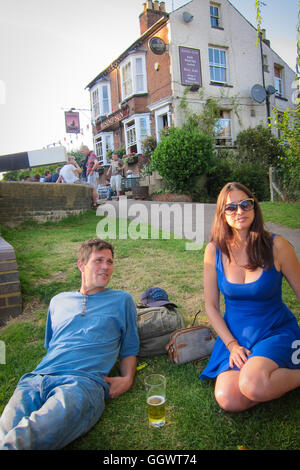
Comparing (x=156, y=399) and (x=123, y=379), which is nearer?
(x=156, y=399)

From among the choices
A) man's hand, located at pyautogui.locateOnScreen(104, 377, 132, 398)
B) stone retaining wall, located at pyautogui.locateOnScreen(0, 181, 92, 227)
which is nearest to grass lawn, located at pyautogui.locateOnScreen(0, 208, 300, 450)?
man's hand, located at pyautogui.locateOnScreen(104, 377, 132, 398)

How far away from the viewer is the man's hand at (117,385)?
2.32 m

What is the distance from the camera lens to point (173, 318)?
2930 millimetres

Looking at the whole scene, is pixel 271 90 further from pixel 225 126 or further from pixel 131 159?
pixel 131 159

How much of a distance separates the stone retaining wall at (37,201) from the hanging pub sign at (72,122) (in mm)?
16932

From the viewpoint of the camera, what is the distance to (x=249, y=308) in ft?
7.50

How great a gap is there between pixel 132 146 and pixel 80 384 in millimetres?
17106

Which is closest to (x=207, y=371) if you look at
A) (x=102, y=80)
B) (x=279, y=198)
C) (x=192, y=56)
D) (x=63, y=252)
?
(x=63, y=252)

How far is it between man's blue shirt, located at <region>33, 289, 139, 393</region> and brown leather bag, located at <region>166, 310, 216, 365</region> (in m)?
0.38

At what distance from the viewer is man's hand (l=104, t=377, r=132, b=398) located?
232cm

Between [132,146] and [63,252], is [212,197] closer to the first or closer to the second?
[132,146]

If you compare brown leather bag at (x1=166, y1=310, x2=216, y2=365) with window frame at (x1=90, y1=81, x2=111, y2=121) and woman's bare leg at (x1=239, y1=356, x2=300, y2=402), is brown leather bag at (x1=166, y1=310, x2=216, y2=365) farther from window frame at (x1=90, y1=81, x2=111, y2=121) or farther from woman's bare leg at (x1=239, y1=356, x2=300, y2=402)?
window frame at (x1=90, y1=81, x2=111, y2=121)

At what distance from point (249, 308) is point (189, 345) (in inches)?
27.5

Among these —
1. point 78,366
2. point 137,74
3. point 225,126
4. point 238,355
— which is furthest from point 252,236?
point 137,74
